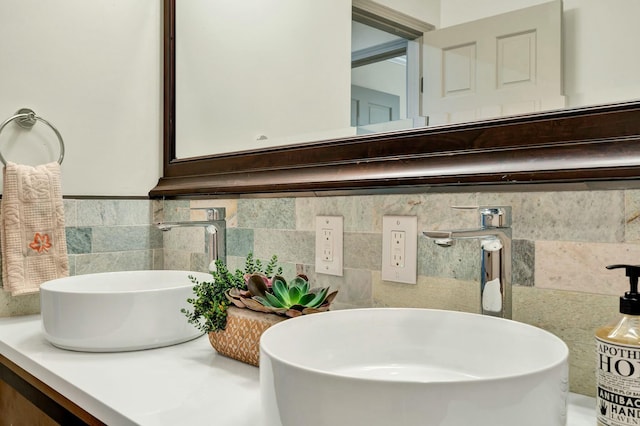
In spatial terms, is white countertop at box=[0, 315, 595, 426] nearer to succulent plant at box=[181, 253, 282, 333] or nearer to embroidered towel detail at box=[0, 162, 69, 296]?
succulent plant at box=[181, 253, 282, 333]

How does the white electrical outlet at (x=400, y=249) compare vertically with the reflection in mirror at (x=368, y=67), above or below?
below

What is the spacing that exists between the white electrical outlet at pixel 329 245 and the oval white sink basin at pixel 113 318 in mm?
284

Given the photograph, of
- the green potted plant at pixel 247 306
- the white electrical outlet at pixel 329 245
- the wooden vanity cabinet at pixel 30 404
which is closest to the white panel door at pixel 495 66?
the white electrical outlet at pixel 329 245

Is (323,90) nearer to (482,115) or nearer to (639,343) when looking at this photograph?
(482,115)

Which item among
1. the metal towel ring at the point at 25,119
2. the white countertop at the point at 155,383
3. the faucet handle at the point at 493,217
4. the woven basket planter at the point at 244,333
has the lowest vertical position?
the white countertop at the point at 155,383

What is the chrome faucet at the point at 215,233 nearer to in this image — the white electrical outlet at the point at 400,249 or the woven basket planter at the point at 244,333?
the woven basket planter at the point at 244,333

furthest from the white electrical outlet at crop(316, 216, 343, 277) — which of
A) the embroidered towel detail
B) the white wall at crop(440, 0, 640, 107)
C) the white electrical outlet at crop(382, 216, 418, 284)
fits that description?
the embroidered towel detail

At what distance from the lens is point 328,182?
1108mm

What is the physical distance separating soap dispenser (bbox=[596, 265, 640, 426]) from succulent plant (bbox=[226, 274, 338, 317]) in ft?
1.45

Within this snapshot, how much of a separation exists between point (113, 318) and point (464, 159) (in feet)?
2.35

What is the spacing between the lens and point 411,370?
2.63 feet

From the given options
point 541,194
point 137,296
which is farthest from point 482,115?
point 137,296

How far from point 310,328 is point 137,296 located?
15.8 inches

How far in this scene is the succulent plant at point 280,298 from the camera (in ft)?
2.93
